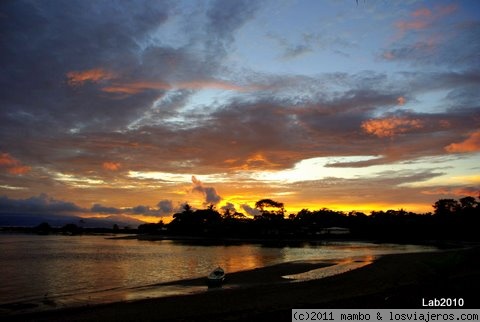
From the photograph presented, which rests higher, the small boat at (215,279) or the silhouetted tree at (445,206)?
the silhouetted tree at (445,206)

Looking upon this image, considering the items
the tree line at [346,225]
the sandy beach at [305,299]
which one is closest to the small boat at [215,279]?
the sandy beach at [305,299]

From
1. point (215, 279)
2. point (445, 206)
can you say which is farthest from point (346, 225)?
point (215, 279)

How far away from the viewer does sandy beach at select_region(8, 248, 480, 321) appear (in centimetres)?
1775

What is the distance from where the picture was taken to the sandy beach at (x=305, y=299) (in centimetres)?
1775

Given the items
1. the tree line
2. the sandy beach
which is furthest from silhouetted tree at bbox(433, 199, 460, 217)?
the sandy beach

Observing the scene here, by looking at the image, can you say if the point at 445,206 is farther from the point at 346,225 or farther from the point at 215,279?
the point at 215,279

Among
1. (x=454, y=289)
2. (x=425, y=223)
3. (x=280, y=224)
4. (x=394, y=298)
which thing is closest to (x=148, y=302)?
(x=394, y=298)

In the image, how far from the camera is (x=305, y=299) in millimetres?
23562

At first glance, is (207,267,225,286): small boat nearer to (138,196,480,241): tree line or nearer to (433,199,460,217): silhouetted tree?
(138,196,480,241): tree line

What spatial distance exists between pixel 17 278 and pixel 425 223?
409 ft

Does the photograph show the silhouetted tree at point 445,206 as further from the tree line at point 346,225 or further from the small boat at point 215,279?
the small boat at point 215,279

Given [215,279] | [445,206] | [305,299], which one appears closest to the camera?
[305,299]

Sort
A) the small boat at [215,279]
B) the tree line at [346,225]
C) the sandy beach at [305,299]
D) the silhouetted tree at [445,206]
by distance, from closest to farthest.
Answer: the sandy beach at [305,299], the small boat at [215,279], the tree line at [346,225], the silhouetted tree at [445,206]

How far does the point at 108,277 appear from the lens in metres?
44.0
